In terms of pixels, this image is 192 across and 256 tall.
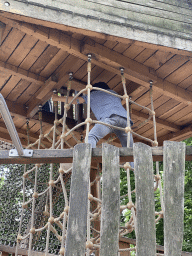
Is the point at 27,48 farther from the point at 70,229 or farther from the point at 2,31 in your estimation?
the point at 70,229

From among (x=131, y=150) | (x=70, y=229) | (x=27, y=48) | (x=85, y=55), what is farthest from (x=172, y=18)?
(x=70, y=229)

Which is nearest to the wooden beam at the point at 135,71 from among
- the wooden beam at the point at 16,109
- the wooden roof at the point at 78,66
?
the wooden roof at the point at 78,66

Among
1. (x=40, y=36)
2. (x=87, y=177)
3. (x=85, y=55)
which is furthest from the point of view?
(x=85, y=55)

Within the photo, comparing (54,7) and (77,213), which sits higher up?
(54,7)

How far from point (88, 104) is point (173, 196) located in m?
1.39

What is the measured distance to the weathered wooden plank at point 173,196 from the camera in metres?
2.07

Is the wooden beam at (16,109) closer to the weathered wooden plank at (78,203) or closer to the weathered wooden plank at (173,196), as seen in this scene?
the weathered wooden plank at (78,203)

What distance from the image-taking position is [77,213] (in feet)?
7.05

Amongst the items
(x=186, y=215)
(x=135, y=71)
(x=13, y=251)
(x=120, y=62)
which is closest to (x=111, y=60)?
(x=120, y=62)

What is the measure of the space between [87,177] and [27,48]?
1998 mm

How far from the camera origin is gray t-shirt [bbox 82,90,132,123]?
12.3 feet

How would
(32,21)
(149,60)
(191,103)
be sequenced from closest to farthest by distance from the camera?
1. (32,21)
2. (149,60)
3. (191,103)

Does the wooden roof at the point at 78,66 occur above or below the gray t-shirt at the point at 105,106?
above

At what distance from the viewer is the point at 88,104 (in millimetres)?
3344
